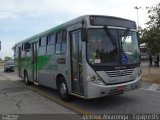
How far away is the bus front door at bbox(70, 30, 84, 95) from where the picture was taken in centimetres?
921

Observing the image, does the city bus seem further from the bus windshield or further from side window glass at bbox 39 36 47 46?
side window glass at bbox 39 36 47 46

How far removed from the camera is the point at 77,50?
9477 millimetres

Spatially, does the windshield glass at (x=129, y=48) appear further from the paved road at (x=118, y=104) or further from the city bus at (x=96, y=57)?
the paved road at (x=118, y=104)

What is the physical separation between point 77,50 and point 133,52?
199cm

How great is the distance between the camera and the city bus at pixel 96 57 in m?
8.81

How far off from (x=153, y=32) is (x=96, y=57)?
9.60 m

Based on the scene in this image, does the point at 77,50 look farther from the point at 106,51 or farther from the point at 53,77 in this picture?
the point at 53,77

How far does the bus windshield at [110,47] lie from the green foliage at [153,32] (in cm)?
794

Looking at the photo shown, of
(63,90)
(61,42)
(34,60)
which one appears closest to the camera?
(63,90)

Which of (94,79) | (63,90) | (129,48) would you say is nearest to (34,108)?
(63,90)

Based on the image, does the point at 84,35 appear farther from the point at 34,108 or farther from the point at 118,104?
the point at 34,108

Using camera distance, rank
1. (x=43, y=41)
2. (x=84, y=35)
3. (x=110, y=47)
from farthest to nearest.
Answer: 1. (x=43, y=41)
2. (x=110, y=47)
3. (x=84, y=35)

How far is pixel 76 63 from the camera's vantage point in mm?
9531

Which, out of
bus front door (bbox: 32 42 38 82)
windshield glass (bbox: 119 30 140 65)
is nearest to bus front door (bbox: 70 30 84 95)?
windshield glass (bbox: 119 30 140 65)
